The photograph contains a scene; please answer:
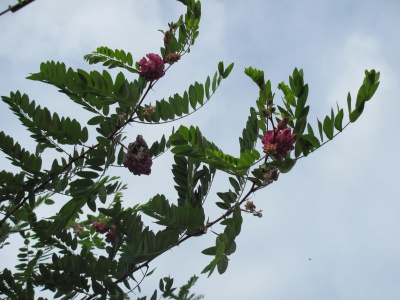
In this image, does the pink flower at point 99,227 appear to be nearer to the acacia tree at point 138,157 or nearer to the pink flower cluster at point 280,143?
the acacia tree at point 138,157

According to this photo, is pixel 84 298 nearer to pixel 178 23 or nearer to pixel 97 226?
pixel 97 226

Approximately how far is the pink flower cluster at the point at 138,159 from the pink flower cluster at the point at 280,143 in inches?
29.2

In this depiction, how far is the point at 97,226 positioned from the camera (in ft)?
12.6

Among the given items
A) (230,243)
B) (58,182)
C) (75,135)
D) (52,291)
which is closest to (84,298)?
(52,291)

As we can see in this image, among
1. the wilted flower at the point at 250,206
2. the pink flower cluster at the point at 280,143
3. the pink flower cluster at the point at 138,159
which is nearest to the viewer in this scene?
the pink flower cluster at the point at 280,143

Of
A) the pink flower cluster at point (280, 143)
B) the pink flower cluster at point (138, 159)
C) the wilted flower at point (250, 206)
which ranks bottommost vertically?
the wilted flower at point (250, 206)

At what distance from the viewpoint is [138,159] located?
2723 mm

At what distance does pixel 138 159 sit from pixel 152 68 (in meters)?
0.48

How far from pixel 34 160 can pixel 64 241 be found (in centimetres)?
51

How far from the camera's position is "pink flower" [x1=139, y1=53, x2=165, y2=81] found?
9.07 feet

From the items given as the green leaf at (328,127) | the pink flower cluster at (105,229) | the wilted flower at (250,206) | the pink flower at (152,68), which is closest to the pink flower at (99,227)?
the pink flower cluster at (105,229)

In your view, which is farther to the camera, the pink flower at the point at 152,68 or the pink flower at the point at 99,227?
the pink flower at the point at 99,227

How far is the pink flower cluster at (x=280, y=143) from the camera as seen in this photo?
224cm

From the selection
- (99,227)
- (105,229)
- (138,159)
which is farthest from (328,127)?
(99,227)
